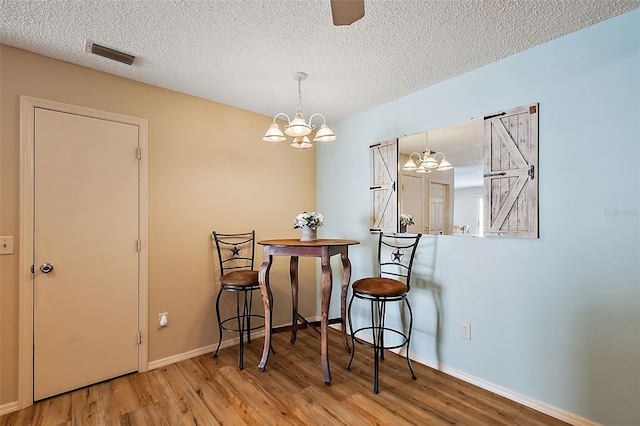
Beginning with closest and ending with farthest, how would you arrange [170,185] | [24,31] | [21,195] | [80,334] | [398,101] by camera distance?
[24,31] < [21,195] < [80,334] < [170,185] < [398,101]

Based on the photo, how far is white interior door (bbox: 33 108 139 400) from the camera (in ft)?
7.33

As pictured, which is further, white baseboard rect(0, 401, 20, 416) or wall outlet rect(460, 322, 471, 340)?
wall outlet rect(460, 322, 471, 340)

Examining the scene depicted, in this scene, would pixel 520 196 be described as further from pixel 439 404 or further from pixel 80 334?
pixel 80 334

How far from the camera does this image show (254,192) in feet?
11.3

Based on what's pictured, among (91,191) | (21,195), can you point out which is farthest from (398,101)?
(21,195)

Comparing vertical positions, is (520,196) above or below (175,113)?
below

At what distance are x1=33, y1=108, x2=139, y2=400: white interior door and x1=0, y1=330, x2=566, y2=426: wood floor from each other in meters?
0.25

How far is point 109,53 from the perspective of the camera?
2.21 meters

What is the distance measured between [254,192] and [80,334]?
192cm

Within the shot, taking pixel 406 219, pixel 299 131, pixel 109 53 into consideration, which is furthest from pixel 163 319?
pixel 406 219

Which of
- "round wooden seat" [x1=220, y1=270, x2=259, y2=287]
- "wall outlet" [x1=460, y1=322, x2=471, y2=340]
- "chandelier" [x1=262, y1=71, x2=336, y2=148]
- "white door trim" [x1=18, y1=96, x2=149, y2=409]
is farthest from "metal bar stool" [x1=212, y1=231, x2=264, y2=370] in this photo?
"wall outlet" [x1=460, y1=322, x2=471, y2=340]

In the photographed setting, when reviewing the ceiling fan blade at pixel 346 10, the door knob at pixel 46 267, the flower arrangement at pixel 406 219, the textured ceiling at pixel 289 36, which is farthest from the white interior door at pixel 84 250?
the flower arrangement at pixel 406 219

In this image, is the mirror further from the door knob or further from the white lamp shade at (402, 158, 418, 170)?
the door knob

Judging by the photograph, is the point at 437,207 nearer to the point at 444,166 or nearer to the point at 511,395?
the point at 444,166
